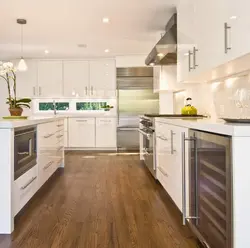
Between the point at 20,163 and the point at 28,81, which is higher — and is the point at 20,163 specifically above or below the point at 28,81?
below

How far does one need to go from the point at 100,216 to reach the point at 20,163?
87cm

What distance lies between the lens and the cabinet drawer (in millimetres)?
2523

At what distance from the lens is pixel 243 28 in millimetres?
1795

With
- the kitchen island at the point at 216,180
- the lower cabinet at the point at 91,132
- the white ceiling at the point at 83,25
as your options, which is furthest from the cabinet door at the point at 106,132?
the kitchen island at the point at 216,180

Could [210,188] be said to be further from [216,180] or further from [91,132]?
[91,132]

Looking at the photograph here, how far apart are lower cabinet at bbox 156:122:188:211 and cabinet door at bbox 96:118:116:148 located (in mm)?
3864

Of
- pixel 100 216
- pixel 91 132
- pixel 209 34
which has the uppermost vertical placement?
pixel 209 34

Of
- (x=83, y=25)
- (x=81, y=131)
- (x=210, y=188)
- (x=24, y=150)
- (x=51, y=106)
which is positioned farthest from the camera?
(x=51, y=106)

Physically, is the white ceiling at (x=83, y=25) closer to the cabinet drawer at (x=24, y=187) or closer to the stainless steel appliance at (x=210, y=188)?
the cabinet drawer at (x=24, y=187)

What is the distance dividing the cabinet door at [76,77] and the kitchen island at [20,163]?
4030mm

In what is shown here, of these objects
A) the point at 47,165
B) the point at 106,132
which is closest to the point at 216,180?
the point at 47,165

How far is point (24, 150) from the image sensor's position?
2.79 m

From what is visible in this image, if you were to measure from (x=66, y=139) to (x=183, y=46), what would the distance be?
506cm

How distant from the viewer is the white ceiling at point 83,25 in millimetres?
4000
